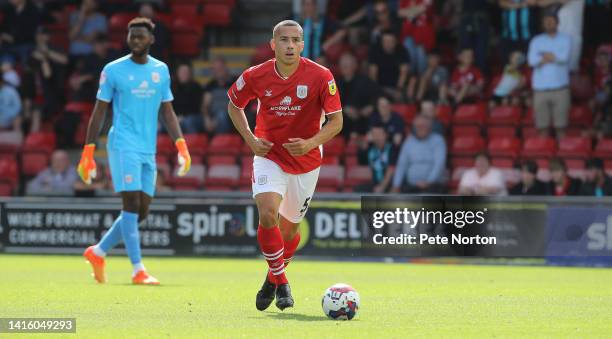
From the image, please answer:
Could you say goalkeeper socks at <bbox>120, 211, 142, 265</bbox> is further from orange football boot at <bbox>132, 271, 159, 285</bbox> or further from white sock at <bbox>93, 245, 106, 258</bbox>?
white sock at <bbox>93, 245, 106, 258</bbox>

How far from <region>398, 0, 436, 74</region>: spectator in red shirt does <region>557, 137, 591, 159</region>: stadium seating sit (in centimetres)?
316

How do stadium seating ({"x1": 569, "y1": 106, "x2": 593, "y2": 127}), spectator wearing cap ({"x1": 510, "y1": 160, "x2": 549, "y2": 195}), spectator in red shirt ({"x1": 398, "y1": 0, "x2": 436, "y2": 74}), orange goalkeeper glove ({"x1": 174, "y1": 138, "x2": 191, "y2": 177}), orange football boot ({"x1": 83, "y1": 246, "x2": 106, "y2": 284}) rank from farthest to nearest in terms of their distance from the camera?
spectator in red shirt ({"x1": 398, "y1": 0, "x2": 436, "y2": 74}), stadium seating ({"x1": 569, "y1": 106, "x2": 593, "y2": 127}), spectator wearing cap ({"x1": 510, "y1": 160, "x2": 549, "y2": 195}), orange goalkeeper glove ({"x1": 174, "y1": 138, "x2": 191, "y2": 177}), orange football boot ({"x1": 83, "y1": 246, "x2": 106, "y2": 284})

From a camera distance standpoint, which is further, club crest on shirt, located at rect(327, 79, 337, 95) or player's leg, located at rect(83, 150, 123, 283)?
player's leg, located at rect(83, 150, 123, 283)

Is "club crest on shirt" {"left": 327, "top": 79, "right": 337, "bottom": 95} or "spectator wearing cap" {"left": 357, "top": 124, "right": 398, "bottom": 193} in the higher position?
"club crest on shirt" {"left": 327, "top": 79, "right": 337, "bottom": 95}

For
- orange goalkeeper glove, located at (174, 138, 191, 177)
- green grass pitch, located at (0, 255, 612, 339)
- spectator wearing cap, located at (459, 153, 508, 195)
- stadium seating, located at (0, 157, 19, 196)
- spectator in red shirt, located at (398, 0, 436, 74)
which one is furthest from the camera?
stadium seating, located at (0, 157, 19, 196)

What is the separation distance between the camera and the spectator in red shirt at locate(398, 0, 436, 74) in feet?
71.6

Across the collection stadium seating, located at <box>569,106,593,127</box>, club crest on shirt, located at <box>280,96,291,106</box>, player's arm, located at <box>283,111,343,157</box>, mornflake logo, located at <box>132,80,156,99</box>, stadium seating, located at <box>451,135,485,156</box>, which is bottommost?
stadium seating, located at <box>451,135,485,156</box>

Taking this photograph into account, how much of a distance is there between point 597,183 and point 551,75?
225cm

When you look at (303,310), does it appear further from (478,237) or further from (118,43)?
(118,43)

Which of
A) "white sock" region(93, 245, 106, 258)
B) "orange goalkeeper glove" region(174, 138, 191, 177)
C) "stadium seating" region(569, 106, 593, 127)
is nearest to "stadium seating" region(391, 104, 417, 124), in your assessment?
"stadium seating" region(569, 106, 593, 127)

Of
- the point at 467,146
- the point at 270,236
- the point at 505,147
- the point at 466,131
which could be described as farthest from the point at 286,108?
the point at 466,131

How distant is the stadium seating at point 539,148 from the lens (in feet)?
64.8

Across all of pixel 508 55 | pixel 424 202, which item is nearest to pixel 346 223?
pixel 424 202

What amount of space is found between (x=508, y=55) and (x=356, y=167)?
341cm
